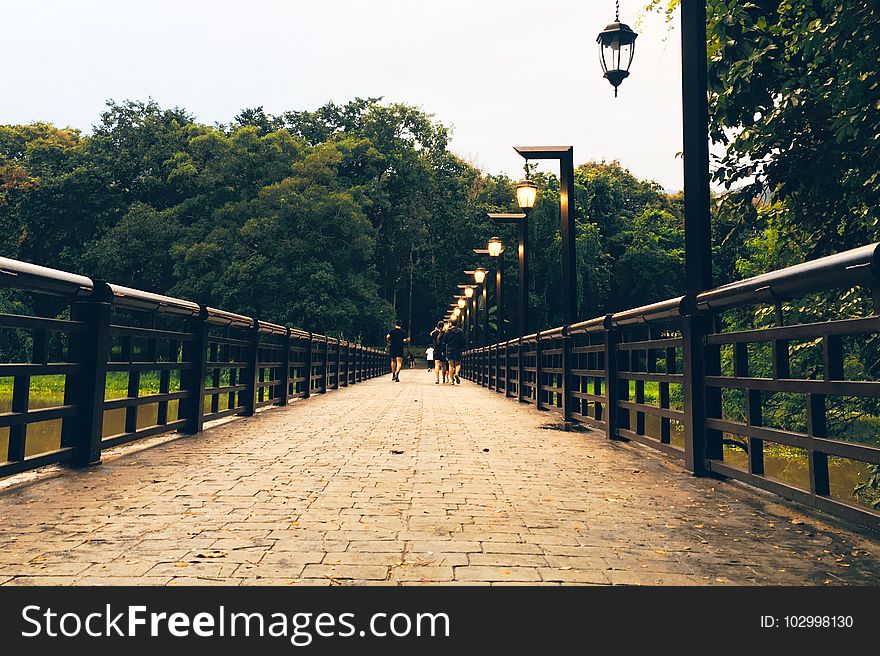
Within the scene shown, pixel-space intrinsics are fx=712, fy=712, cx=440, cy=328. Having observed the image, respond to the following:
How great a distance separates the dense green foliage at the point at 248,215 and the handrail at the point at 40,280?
120 ft

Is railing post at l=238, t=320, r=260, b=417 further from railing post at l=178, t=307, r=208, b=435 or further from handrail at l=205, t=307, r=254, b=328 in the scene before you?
railing post at l=178, t=307, r=208, b=435

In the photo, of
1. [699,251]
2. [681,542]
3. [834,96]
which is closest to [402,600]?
[681,542]

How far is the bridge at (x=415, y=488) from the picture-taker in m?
2.91

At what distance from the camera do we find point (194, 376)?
7617mm

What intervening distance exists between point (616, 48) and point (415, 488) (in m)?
6.07

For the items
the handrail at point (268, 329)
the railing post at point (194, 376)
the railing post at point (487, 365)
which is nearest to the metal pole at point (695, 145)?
the railing post at point (194, 376)

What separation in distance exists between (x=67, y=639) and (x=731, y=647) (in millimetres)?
2010

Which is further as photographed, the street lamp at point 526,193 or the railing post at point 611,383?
the street lamp at point 526,193

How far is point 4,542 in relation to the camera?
317 cm

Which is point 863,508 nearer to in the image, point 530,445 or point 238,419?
point 530,445

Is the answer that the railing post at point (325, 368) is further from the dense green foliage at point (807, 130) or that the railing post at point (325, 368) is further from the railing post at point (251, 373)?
the dense green foliage at point (807, 130)

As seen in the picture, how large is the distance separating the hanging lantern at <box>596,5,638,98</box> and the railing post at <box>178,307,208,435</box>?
5.45 meters

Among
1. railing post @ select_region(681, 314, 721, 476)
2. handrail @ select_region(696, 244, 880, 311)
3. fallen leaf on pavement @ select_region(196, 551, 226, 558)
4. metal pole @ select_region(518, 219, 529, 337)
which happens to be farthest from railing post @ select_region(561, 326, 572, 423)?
metal pole @ select_region(518, 219, 529, 337)

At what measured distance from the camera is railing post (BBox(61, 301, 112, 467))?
519 cm
